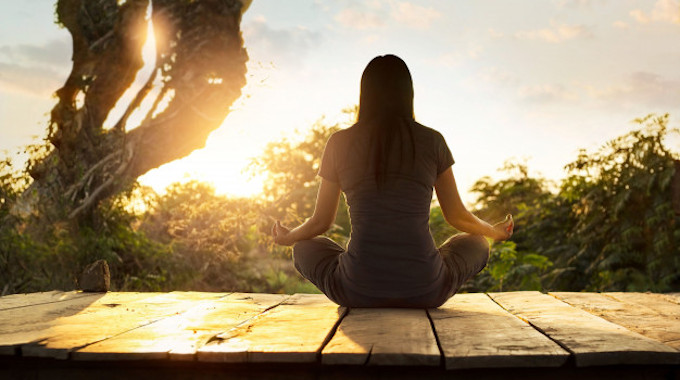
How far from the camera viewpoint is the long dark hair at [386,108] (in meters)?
3.00

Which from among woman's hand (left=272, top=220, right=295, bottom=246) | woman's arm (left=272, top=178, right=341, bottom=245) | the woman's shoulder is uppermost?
the woman's shoulder

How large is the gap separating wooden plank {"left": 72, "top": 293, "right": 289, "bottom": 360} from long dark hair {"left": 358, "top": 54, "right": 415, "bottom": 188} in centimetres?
105

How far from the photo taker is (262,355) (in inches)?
85.0

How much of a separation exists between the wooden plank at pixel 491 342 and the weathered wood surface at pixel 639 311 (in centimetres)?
51

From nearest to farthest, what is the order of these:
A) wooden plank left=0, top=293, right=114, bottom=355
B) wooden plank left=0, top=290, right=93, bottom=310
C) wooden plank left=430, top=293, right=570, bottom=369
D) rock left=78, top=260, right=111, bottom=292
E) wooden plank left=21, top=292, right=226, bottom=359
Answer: wooden plank left=430, top=293, right=570, bottom=369 → wooden plank left=21, top=292, right=226, bottom=359 → wooden plank left=0, top=293, right=114, bottom=355 → wooden plank left=0, top=290, right=93, bottom=310 → rock left=78, top=260, right=111, bottom=292

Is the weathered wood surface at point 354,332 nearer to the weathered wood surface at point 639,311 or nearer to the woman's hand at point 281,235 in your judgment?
the weathered wood surface at point 639,311

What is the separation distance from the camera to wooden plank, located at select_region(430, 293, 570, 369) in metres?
2.08

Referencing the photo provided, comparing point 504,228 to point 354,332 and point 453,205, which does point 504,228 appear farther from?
point 354,332

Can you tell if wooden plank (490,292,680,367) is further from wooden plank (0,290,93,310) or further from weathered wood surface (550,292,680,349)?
wooden plank (0,290,93,310)

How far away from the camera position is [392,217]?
3.01m

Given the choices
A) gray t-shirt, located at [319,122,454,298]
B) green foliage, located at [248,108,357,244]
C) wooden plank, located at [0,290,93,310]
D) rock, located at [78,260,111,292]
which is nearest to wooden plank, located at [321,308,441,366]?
gray t-shirt, located at [319,122,454,298]

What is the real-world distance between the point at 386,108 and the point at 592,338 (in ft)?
4.62

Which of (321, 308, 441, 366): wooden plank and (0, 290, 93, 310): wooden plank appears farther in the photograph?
(0, 290, 93, 310): wooden plank

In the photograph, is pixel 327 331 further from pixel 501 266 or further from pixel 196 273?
pixel 196 273
